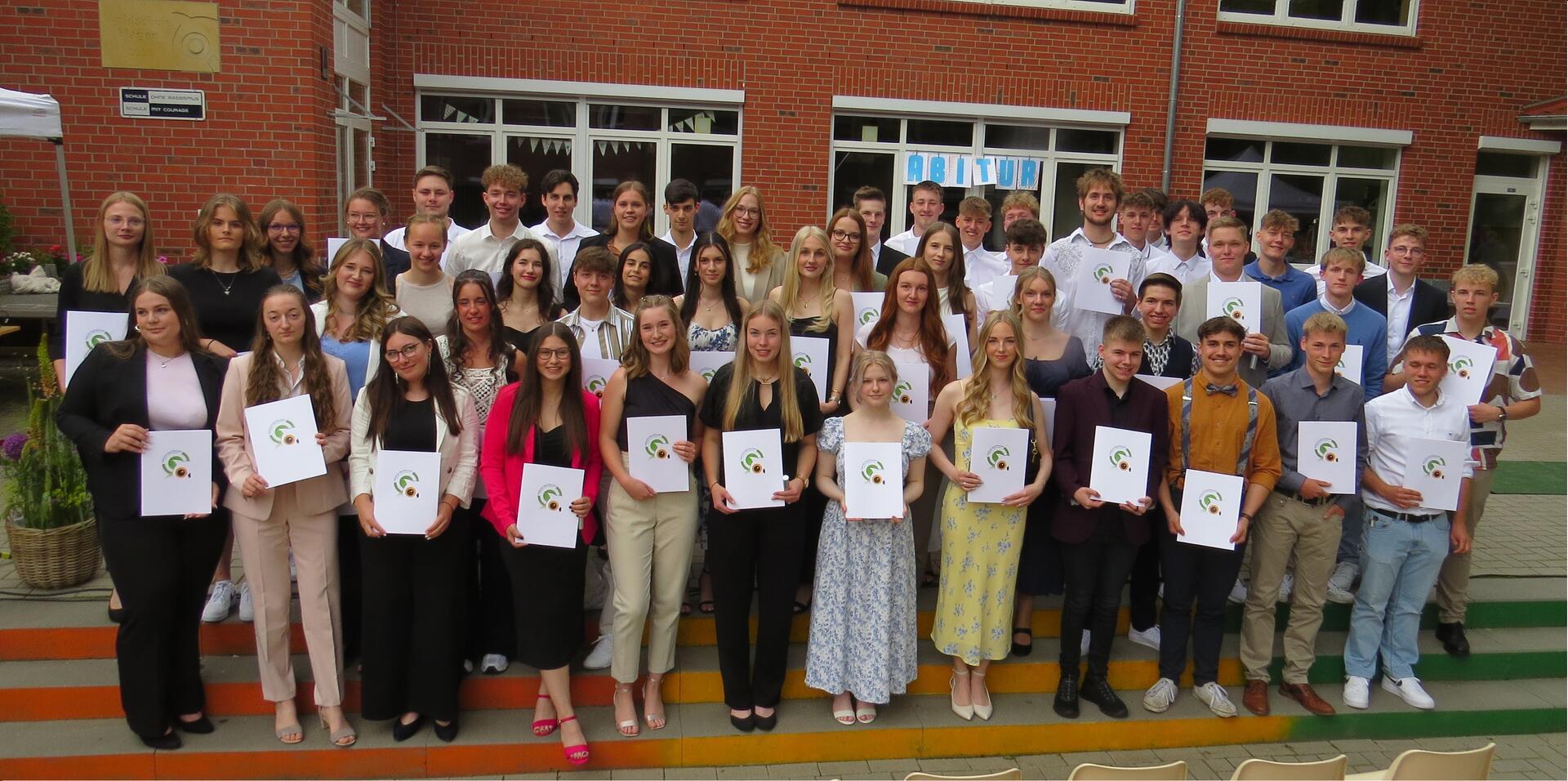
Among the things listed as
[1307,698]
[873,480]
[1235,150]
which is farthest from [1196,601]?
[1235,150]

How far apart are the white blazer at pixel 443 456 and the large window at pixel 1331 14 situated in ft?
36.7

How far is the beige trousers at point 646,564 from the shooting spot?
4238mm

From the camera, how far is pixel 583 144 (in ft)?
36.2

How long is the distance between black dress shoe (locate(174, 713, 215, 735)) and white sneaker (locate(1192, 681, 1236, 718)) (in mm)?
4556

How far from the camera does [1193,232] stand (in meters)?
5.84

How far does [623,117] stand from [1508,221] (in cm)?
1213

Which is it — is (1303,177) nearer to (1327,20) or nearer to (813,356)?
(1327,20)

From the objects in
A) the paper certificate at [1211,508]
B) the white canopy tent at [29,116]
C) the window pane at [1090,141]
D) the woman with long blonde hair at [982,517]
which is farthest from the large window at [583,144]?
the paper certificate at [1211,508]

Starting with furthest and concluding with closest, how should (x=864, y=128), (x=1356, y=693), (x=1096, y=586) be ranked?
1. (x=864, y=128)
2. (x=1356, y=693)
3. (x=1096, y=586)

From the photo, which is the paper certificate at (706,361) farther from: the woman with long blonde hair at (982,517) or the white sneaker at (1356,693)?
the white sneaker at (1356,693)

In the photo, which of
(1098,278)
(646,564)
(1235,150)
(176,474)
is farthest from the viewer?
(1235,150)

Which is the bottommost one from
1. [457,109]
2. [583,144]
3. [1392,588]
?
[1392,588]

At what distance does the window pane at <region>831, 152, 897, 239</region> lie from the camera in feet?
38.0

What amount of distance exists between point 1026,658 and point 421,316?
11.2 feet
